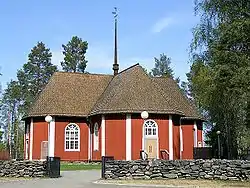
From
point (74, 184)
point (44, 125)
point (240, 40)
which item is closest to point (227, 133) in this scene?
point (44, 125)

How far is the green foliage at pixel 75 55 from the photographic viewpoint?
79.1 m

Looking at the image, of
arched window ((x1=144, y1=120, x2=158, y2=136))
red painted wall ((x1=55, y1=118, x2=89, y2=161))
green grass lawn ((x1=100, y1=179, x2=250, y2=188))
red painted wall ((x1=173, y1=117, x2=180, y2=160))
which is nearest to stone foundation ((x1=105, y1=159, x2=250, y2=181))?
green grass lawn ((x1=100, y1=179, x2=250, y2=188))

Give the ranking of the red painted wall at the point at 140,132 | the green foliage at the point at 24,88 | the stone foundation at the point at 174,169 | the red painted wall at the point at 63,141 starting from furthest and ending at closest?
the green foliage at the point at 24,88 < the red painted wall at the point at 63,141 < the red painted wall at the point at 140,132 < the stone foundation at the point at 174,169

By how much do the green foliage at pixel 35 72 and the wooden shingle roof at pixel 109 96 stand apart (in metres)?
30.6

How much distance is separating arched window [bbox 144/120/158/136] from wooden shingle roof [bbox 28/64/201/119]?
1.17 metres

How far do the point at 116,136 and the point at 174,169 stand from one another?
16108 millimetres

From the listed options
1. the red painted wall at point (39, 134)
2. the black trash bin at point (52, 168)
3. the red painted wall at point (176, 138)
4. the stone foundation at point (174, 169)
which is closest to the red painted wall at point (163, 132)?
the red painted wall at point (176, 138)

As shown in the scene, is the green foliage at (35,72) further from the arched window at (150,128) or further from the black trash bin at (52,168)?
the black trash bin at (52,168)

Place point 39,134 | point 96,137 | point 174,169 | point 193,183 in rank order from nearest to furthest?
point 193,183 < point 174,169 < point 96,137 < point 39,134

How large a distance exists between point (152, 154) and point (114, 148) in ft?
10.8

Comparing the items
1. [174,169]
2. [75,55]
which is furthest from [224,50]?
[75,55]

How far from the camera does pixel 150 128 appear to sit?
131 ft

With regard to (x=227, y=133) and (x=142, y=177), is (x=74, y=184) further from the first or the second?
(x=227, y=133)

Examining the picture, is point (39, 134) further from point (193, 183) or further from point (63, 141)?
point (193, 183)
